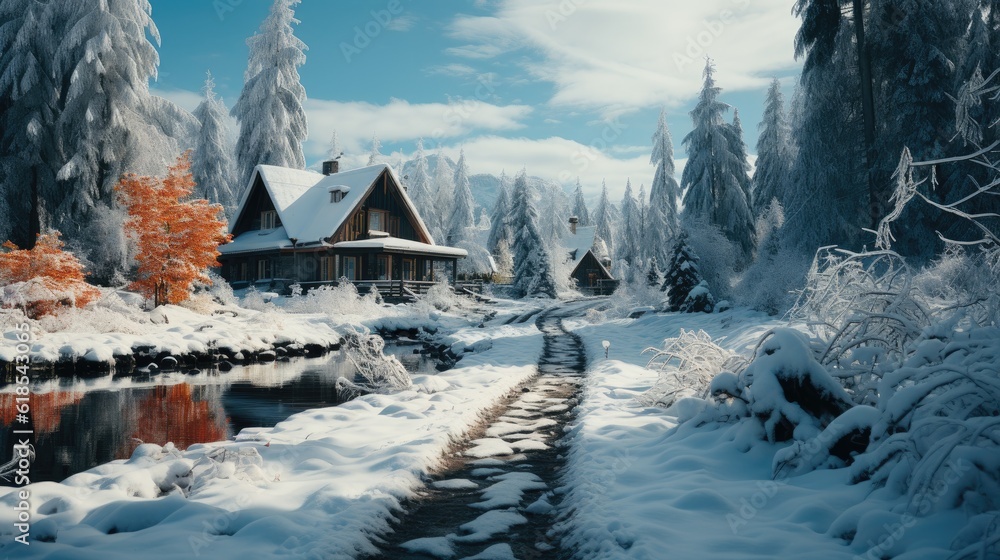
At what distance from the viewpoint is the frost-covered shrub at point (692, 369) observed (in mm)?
6527

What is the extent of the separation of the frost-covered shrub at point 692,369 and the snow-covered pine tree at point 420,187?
4980 cm

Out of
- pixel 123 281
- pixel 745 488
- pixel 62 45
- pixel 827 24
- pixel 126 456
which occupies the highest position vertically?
pixel 62 45

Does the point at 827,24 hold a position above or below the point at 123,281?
above

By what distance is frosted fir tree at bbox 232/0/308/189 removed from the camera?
35.4m

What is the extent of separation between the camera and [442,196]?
58.6 m

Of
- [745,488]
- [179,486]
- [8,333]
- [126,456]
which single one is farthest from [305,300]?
[745,488]

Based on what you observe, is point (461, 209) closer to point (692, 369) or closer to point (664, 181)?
point (664, 181)

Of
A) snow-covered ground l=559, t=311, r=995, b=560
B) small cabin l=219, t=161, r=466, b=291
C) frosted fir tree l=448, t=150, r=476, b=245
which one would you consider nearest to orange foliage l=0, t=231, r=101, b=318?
small cabin l=219, t=161, r=466, b=291

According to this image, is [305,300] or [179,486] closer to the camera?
[179,486]

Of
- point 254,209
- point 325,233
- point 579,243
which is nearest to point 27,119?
point 325,233

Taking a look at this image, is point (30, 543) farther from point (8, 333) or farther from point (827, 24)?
point (827, 24)

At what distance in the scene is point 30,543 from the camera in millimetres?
3340

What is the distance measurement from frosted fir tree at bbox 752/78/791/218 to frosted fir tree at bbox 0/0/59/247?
3865cm

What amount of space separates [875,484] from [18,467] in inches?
319
